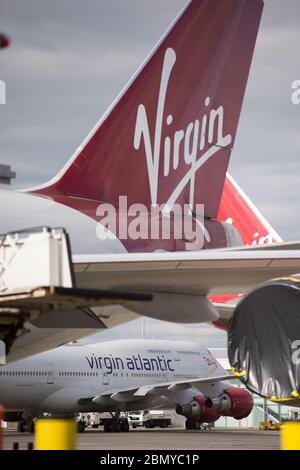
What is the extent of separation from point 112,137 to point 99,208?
135 centimetres

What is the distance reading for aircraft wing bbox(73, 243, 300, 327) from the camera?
10.6 meters

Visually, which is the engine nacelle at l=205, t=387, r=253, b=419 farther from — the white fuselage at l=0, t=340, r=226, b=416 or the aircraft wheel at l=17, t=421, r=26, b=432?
the aircraft wheel at l=17, t=421, r=26, b=432

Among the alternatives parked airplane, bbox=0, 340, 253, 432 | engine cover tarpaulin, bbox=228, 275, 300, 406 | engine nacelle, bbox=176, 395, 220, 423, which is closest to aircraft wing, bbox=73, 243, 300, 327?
engine cover tarpaulin, bbox=228, 275, 300, 406

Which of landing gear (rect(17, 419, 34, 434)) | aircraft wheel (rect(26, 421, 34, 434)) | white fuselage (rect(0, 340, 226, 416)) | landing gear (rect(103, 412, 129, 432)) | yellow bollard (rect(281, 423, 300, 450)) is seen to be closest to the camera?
yellow bollard (rect(281, 423, 300, 450))

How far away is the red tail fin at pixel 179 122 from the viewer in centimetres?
1417

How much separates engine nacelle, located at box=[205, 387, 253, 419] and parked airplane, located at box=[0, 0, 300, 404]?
21.3 meters

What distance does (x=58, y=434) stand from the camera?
623 cm

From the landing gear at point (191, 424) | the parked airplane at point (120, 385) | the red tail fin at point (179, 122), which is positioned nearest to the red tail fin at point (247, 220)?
the red tail fin at point (179, 122)

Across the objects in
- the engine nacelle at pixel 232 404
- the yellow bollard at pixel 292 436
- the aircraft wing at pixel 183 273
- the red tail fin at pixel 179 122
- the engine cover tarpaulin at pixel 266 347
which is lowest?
the yellow bollard at pixel 292 436

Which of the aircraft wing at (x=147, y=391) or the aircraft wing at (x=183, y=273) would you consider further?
the aircraft wing at (x=147, y=391)

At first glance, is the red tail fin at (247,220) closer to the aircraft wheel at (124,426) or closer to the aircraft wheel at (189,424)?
the aircraft wheel at (189,424)

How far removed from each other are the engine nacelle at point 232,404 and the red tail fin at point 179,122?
892 inches
